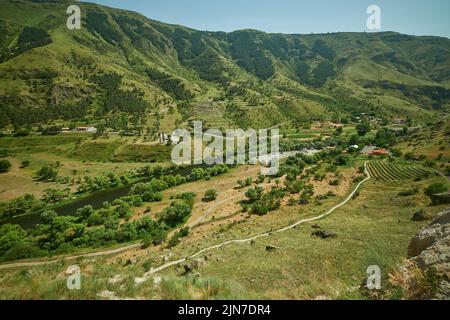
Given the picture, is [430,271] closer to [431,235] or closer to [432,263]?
[432,263]

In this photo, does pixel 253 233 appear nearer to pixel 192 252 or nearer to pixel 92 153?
pixel 192 252

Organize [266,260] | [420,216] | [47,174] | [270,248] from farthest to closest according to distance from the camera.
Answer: [47,174] → [420,216] → [270,248] → [266,260]

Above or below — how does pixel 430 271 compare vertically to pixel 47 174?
above

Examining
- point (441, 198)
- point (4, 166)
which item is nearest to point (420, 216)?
point (441, 198)

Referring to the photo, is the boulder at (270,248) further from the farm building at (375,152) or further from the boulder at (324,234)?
the farm building at (375,152)

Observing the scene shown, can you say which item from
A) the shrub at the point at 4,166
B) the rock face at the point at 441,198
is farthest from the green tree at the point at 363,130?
the shrub at the point at 4,166

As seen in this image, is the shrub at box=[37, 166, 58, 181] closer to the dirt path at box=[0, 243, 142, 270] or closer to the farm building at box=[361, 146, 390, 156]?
the dirt path at box=[0, 243, 142, 270]
